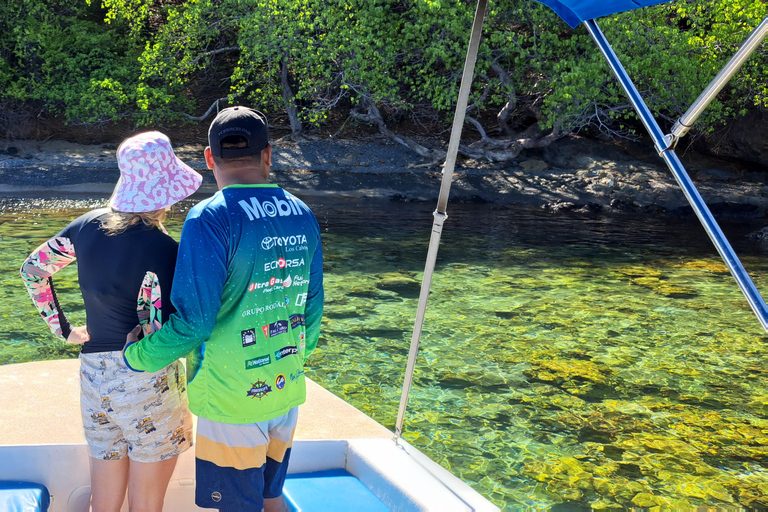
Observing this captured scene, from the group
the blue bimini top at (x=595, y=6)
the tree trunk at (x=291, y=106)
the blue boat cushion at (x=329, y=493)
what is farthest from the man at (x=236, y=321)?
the tree trunk at (x=291, y=106)

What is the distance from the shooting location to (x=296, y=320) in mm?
2396

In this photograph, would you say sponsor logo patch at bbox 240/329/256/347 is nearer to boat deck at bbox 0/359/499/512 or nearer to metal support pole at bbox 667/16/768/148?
boat deck at bbox 0/359/499/512

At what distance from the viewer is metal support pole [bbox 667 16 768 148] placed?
1.70 meters

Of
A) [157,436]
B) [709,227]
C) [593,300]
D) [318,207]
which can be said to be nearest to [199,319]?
[157,436]

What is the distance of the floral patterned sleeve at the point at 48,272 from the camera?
2.43 metres

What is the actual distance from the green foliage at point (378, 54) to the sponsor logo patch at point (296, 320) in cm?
1351

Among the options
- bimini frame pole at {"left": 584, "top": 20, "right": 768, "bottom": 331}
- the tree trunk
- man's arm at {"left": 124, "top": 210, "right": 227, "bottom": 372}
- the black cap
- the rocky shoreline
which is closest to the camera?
bimini frame pole at {"left": 584, "top": 20, "right": 768, "bottom": 331}

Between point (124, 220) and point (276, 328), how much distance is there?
620 millimetres

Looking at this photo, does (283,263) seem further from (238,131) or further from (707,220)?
(707,220)

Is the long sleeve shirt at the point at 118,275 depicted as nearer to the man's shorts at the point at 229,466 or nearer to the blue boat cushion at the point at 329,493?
the man's shorts at the point at 229,466

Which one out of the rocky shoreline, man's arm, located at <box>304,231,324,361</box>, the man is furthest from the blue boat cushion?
the rocky shoreline

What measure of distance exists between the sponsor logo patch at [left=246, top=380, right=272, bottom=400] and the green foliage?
45.1 feet

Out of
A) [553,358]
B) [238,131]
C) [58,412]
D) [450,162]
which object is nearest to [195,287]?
[238,131]

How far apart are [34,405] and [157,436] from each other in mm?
2322
